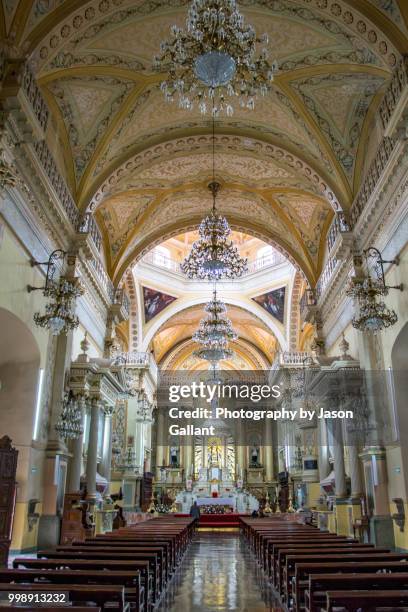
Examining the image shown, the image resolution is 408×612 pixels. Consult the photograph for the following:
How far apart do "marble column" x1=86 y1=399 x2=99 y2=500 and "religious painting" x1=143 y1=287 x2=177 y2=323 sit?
895 cm

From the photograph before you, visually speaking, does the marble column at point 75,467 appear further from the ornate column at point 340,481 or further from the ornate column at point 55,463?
the ornate column at point 340,481

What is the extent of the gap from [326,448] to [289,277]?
7979 mm

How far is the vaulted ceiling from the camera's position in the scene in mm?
8344

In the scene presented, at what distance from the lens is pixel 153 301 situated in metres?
21.8

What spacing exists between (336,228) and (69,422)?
319 inches

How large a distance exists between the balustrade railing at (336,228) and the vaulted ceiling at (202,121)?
10.6 inches

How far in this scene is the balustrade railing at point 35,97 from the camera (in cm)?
832

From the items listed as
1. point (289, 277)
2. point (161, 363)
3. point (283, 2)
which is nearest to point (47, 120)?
point (283, 2)

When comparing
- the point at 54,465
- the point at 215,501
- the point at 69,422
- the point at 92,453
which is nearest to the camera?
the point at 54,465

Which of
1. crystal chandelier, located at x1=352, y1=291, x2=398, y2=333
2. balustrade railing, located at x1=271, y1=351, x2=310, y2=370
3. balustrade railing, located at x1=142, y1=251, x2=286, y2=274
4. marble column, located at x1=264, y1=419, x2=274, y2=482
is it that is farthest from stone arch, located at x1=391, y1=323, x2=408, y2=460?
marble column, located at x1=264, y1=419, x2=274, y2=482

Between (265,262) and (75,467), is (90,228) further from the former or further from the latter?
(265,262)

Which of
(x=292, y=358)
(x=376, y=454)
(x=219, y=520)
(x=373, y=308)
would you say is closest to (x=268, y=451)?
(x=219, y=520)

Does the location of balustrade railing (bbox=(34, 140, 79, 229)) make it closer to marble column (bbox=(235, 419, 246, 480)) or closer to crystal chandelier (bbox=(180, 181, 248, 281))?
crystal chandelier (bbox=(180, 181, 248, 281))

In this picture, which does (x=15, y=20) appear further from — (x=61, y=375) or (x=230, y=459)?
(x=230, y=459)
